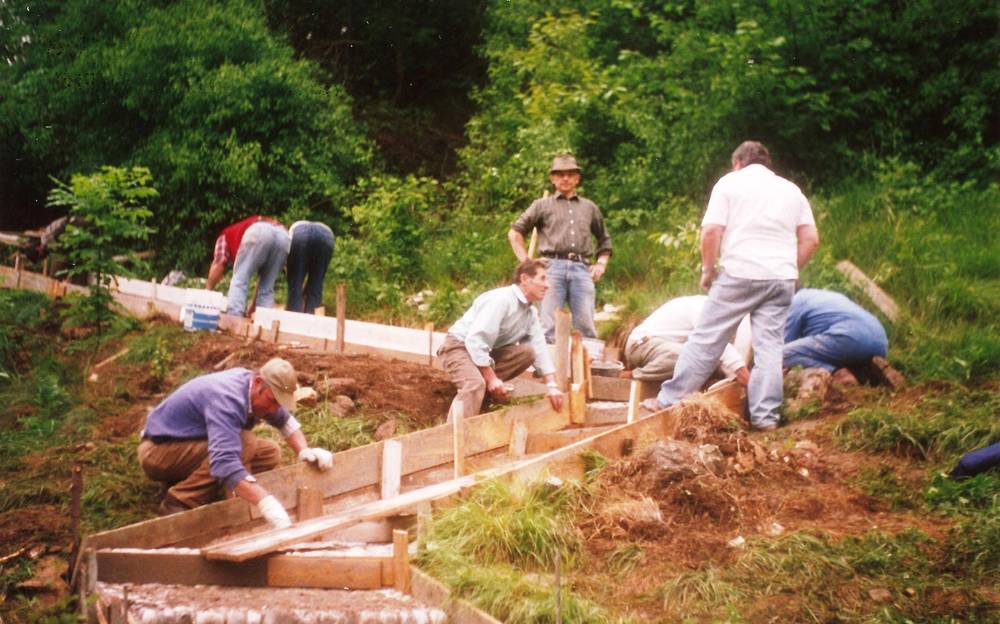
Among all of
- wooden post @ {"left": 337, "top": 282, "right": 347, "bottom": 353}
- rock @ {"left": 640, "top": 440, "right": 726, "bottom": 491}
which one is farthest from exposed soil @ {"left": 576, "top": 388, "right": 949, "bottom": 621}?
wooden post @ {"left": 337, "top": 282, "right": 347, "bottom": 353}

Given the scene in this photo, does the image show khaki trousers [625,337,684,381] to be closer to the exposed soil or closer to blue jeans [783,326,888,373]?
blue jeans [783,326,888,373]

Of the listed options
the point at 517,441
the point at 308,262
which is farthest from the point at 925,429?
the point at 308,262

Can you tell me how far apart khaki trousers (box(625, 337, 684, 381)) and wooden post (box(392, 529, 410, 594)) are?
10.4 ft

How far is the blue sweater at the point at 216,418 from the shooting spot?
5297 mm

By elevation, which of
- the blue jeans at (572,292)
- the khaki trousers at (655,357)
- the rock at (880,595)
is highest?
the blue jeans at (572,292)

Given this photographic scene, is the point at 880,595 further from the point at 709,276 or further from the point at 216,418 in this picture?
the point at 216,418

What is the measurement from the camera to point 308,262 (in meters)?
10.5

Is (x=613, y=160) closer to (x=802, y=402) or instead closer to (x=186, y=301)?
(x=186, y=301)

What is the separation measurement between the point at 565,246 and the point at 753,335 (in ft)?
7.48

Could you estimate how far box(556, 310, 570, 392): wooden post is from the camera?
24.1 ft

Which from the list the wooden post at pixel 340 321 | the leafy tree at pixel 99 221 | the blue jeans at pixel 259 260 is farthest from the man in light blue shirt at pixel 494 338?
the leafy tree at pixel 99 221

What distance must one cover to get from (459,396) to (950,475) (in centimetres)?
293

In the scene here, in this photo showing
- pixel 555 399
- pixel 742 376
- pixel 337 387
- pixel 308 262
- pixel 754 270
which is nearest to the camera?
pixel 754 270

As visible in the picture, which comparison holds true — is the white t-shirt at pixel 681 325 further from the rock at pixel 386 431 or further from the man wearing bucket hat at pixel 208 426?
the man wearing bucket hat at pixel 208 426
